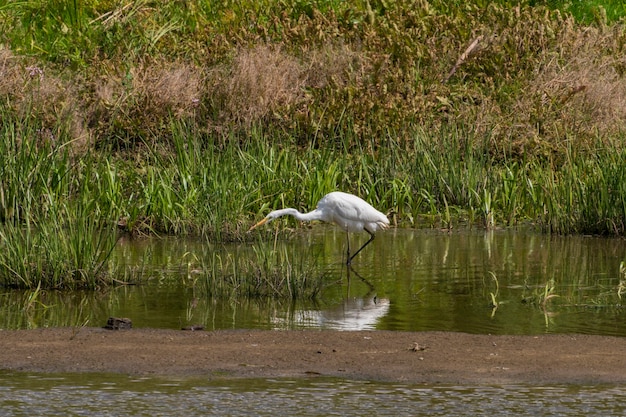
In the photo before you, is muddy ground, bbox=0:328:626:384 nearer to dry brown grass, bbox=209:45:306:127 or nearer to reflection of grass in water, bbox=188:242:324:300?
reflection of grass in water, bbox=188:242:324:300

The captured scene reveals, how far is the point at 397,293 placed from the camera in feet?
33.4

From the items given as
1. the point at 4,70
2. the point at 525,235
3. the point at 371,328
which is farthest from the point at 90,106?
the point at 371,328

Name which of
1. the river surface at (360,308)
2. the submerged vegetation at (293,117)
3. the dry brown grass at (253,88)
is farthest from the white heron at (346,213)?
the dry brown grass at (253,88)

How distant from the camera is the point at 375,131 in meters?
16.5

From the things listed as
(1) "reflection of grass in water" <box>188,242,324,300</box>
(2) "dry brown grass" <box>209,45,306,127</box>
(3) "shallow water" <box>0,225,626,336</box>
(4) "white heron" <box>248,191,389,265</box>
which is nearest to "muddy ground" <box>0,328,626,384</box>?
(3) "shallow water" <box>0,225,626,336</box>

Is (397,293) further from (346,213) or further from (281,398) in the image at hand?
(281,398)

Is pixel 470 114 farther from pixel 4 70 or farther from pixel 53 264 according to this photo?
pixel 53 264

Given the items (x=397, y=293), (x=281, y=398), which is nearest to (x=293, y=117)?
(x=397, y=293)

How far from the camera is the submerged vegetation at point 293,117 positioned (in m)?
12.9

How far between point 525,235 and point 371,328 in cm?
524

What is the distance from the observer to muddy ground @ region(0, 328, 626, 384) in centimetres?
734

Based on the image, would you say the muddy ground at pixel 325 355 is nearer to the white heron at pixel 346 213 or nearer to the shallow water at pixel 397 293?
the shallow water at pixel 397 293

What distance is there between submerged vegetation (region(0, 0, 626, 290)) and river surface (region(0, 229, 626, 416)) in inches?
15.0

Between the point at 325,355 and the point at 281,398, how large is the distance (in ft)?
3.09
